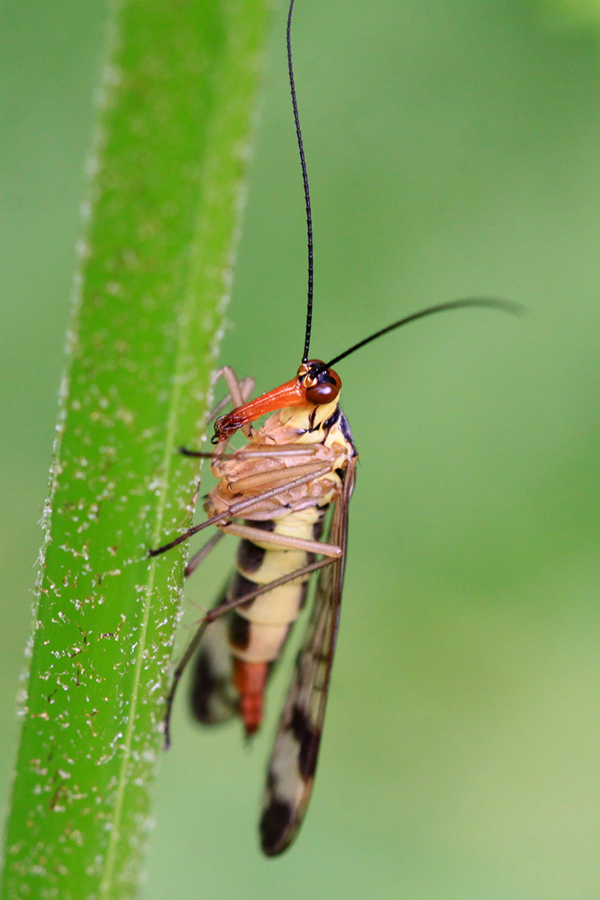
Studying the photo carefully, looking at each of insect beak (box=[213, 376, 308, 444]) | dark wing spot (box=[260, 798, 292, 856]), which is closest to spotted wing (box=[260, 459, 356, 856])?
dark wing spot (box=[260, 798, 292, 856])

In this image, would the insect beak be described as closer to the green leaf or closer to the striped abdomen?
Result: the striped abdomen

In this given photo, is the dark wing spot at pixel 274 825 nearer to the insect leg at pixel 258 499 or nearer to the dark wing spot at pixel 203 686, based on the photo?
the dark wing spot at pixel 203 686

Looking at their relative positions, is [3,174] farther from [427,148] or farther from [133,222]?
[133,222]

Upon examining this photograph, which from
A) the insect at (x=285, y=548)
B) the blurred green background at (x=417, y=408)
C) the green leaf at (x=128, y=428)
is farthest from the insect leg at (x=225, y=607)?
the green leaf at (x=128, y=428)

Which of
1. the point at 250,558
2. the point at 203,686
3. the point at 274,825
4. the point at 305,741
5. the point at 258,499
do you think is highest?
the point at 258,499

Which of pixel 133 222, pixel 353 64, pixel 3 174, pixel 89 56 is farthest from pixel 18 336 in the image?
pixel 133 222

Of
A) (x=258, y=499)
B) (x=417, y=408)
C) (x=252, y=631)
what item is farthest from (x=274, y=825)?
(x=417, y=408)

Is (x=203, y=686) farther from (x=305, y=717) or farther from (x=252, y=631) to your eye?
(x=305, y=717)
